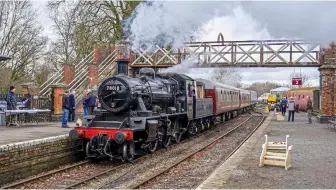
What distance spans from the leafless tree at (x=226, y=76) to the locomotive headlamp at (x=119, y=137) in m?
45.7

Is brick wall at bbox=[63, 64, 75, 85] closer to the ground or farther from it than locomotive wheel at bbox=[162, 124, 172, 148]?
farther from it

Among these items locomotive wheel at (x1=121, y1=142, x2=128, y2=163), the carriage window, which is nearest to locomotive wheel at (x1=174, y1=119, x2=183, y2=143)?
the carriage window

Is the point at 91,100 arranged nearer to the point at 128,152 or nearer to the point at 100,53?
the point at 128,152

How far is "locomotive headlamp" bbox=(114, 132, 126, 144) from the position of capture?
10078 millimetres

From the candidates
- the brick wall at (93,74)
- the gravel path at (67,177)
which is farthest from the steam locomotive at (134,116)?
the brick wall at (93,74)

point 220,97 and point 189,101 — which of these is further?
point 220,97

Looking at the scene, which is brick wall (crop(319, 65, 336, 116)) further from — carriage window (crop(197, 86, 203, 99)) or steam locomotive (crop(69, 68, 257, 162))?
steam locomotive (crop(69, 68, 257, 162))

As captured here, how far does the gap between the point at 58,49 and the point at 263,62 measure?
1889cm

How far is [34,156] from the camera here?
969 cm

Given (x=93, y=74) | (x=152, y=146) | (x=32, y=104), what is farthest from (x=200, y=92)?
(x=32, y=104)

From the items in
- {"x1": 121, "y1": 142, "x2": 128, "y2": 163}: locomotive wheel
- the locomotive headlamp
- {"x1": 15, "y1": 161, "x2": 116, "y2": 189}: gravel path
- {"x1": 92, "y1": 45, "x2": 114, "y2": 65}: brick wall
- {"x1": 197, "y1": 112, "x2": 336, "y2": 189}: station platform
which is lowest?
{"x1": 15, "y1": 161, "x2": 116, "y2": 189}: gravel path

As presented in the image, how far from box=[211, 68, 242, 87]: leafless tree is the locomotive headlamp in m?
45.7

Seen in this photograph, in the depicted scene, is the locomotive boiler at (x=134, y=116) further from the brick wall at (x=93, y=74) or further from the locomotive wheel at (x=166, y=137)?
the brick wall at (x=93, y=74)

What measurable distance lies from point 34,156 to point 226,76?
59.4m
